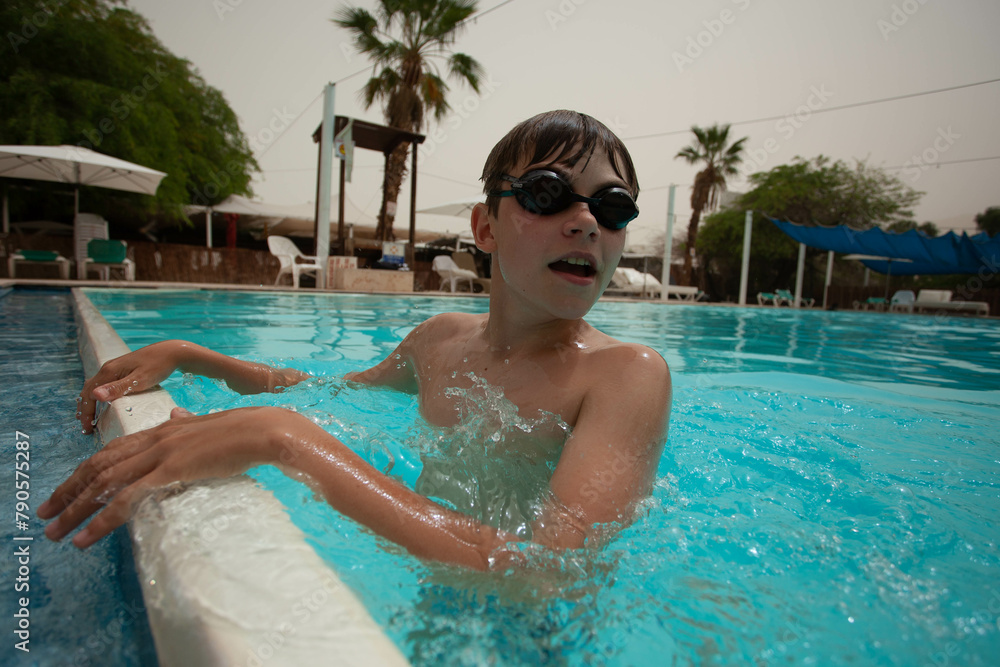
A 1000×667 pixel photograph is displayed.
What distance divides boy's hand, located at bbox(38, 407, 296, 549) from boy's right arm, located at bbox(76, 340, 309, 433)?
675 mm

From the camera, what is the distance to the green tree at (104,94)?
41.6 feet

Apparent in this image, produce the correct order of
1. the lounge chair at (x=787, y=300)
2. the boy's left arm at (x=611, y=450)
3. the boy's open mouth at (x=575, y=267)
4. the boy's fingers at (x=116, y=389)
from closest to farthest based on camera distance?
the boy's left arm at (x=611, y=450) < the boy's open mouth at (x=575, y=267) < the boy's fingers at (x=116, y=389) < the lounge chair at (x=787, y=300)

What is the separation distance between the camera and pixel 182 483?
2.91ft

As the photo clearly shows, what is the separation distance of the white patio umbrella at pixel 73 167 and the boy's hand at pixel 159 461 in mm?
11686

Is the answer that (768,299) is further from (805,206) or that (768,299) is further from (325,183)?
(325,183)

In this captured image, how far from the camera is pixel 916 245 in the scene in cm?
1568

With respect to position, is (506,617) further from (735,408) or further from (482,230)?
(735,408)

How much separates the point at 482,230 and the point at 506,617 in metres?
1.06

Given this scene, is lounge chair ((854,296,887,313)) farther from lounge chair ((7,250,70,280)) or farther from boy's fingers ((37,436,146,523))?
lounge chair ((7,250,70,280))

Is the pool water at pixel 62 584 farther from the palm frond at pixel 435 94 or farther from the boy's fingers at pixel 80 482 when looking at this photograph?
the palm frond at pixel 435 94

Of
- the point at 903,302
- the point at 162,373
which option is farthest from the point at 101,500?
the point at 903,302

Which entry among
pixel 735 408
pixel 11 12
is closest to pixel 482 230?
pixel 735 408

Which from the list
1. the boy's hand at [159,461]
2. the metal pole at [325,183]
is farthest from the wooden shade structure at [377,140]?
the boy's hand at [159,461]

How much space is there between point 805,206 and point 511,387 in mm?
26504
